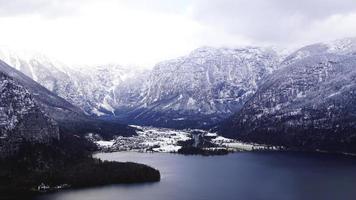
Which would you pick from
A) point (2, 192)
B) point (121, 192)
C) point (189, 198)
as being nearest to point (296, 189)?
point (189, 198)

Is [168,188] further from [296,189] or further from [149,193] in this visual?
[296,189]

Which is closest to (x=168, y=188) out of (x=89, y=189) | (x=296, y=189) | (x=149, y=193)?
(x=149, y=193)

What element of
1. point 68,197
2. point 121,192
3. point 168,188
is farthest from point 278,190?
point 68,197

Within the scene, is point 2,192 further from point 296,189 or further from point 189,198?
point 296,189

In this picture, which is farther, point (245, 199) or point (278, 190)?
point (278, 190)

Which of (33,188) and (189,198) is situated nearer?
(189,198)

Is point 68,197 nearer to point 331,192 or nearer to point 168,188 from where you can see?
point 168,188

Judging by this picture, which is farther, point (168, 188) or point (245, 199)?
point (168, 188)
